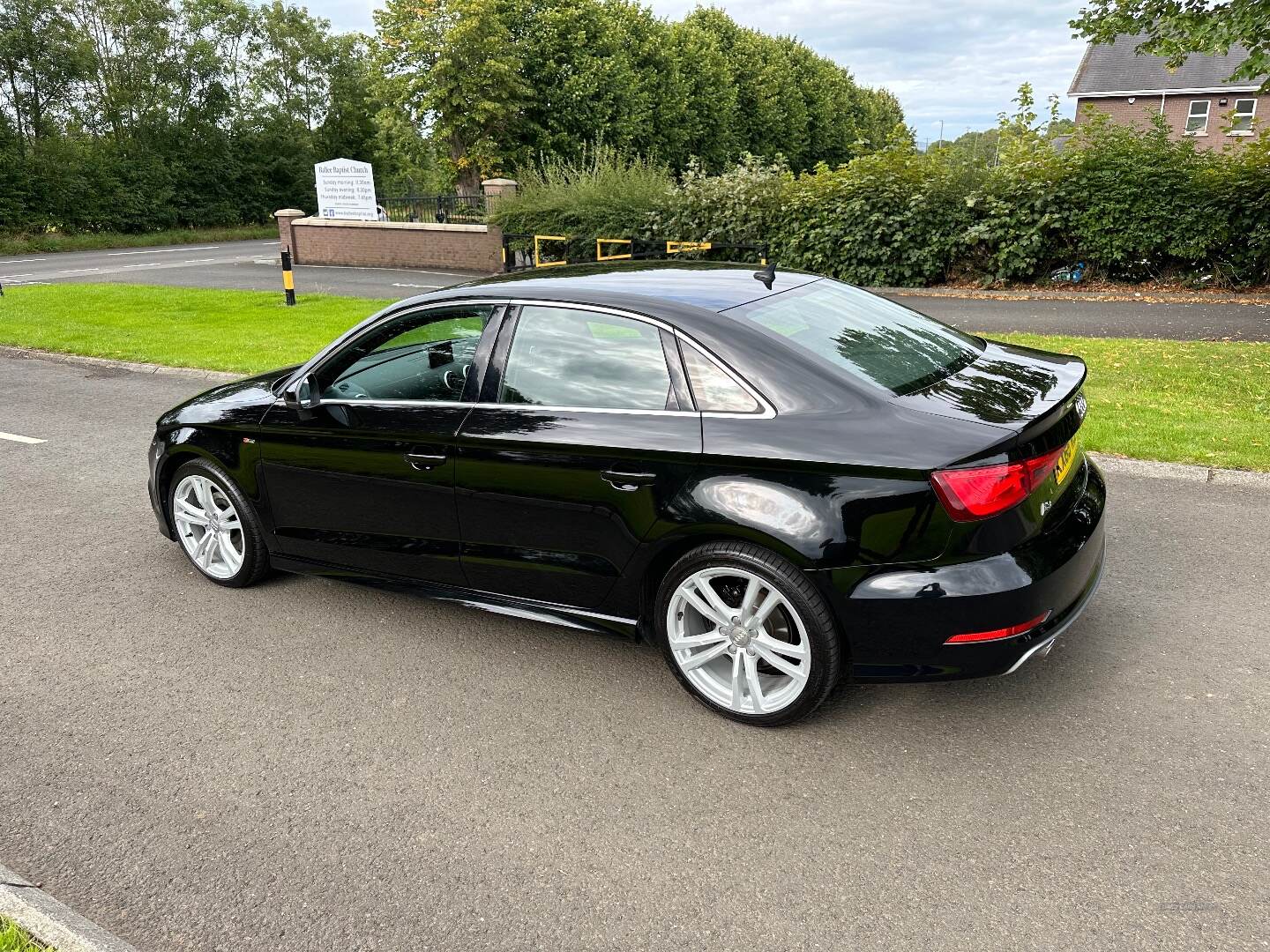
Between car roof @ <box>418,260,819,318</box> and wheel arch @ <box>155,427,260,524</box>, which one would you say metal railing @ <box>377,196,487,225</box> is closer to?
wheel arch @ <box>155,427,260,524</box>

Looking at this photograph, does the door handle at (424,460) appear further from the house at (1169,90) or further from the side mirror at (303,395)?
the house at (1169,90)

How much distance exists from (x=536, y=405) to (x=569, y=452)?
28 centimetres

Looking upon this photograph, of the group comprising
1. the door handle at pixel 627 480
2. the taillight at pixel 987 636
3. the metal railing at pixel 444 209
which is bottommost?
the taillight at pixel 987 636

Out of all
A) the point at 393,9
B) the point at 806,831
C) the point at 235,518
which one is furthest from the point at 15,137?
the point at 806,831

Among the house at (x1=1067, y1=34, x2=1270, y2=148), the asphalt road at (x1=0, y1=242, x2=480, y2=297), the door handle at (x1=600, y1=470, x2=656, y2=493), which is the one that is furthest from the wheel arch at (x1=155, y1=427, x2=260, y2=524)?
the house at (x1=1067, y1=34, x2=1270, y2=148)

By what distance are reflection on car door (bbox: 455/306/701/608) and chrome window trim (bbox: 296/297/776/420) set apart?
0.01m

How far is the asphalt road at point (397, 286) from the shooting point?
1252cm

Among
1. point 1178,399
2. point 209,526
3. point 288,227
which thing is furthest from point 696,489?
point 288,227

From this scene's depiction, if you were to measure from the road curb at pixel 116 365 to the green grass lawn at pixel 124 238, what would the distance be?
28228mm

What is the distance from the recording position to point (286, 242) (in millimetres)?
28359

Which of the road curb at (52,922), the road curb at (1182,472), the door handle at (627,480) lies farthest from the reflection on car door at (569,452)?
the road curb at (1182,472)

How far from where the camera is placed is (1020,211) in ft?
54.3

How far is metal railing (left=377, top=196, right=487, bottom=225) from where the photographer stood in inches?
1024

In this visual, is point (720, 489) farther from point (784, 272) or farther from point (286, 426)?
point (286, 426)
